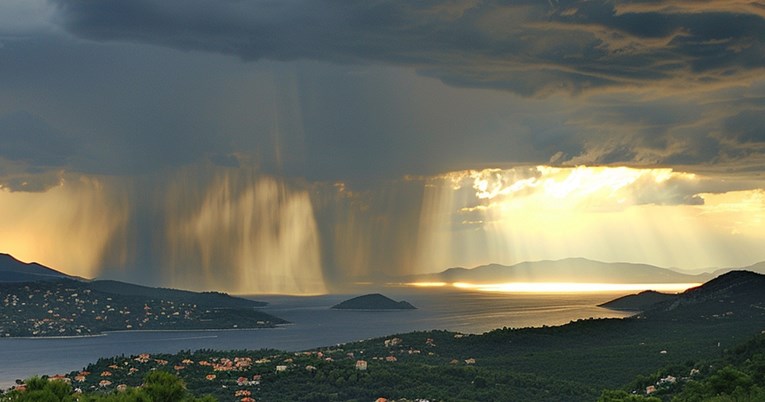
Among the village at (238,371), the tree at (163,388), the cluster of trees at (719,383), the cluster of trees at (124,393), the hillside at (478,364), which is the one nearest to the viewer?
the cluster of trees at (124,393)

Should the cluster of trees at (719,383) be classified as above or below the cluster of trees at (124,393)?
below

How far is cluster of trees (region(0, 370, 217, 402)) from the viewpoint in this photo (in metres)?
38.6

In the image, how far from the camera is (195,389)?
9288 cm

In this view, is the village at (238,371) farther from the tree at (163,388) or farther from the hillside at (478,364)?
the tree at (163,388)

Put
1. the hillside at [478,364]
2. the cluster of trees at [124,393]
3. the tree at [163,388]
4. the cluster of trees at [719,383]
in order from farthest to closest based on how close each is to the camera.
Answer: the hillside at [478,364], the cluster of trees at [719,383], the tree at [163,388], the cluster of trees at [124,393]

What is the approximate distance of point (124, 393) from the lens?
40.8 metres

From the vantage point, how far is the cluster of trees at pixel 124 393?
127 ft

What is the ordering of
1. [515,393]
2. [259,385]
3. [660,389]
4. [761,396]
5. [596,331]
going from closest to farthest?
[761,396] < [660,389] < [515,393] < [259,385] < [596,331]

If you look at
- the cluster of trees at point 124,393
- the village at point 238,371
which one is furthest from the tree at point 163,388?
the village at point 238,371

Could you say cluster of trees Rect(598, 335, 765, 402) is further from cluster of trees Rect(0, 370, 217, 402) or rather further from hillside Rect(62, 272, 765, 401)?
cluster of trees Rect(0, 370, 217, 402)

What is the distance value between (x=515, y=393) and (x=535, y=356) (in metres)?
39.6

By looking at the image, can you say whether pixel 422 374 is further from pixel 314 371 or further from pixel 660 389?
pixel 660 389

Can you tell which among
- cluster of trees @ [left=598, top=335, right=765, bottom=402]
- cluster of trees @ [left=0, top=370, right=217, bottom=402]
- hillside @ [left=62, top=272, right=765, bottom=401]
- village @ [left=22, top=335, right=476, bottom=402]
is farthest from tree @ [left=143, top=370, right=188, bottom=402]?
hillside @ [left=62, top=272, right=765, bottom=401]

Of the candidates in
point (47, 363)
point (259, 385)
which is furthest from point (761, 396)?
point (47, 363)
